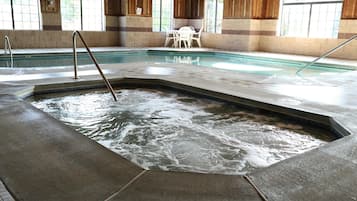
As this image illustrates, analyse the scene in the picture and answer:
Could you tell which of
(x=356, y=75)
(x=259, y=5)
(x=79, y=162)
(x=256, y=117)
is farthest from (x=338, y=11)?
(x=79, y=162)

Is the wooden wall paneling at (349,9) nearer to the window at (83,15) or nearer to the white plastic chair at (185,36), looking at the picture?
the white plastic chair at (185,36)

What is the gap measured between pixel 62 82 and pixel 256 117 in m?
2.87

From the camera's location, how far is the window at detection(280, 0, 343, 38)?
29.4 feet

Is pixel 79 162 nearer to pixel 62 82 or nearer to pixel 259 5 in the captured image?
pixel 62 82

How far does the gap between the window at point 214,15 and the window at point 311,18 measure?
2.46 metres

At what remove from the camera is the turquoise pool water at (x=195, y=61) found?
7.38m

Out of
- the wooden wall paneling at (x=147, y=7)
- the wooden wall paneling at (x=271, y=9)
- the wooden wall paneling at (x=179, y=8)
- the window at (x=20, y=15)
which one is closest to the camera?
the window at (x=20, y=15)

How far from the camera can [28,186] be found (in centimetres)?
175

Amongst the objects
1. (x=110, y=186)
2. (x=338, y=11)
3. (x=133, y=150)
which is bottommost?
(x=133, y=150)

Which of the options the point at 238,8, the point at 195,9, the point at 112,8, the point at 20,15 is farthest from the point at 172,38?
the point at 20,15

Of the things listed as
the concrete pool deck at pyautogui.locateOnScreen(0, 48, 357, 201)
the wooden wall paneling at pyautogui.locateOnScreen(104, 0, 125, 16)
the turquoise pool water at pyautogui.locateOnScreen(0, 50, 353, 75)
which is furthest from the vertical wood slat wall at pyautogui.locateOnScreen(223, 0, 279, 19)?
the concrete pool deck at pyautogui.locateOnScreen(0, 48, 357, 201)

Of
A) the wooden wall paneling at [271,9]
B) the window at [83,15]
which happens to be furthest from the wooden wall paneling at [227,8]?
the window at [83,15]

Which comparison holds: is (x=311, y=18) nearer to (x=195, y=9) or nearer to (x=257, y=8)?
(x=257, y=8)

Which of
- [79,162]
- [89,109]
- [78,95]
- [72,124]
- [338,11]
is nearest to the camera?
[79,162]
